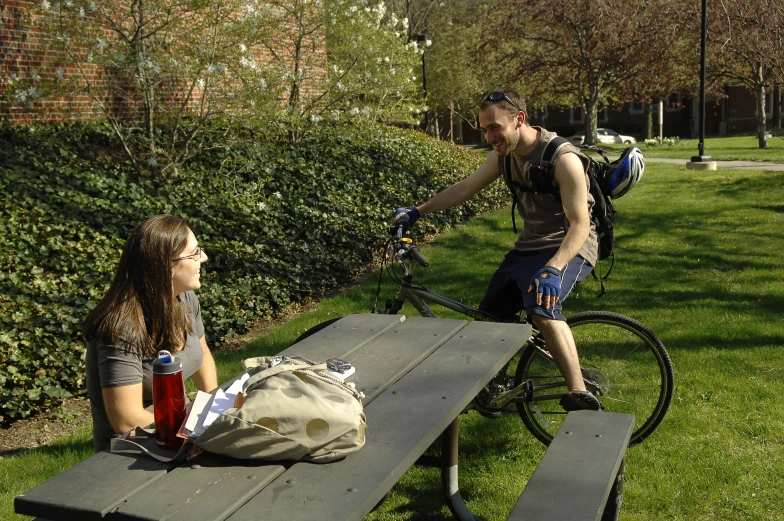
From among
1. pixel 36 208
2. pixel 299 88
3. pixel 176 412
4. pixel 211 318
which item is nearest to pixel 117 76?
pixel 299 88

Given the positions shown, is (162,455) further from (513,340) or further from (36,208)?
(36,208)

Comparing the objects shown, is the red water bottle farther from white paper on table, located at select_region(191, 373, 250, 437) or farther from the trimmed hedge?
the trimmed hedge

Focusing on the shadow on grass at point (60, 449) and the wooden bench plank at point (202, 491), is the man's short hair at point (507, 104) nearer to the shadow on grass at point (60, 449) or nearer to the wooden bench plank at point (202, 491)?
the wooden bench plank at point (202, 491)

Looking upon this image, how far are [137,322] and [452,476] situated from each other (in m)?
1.72

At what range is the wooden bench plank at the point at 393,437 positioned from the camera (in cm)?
204

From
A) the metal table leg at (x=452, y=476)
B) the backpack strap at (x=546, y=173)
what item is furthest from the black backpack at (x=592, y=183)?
the metal table leg at (x=452, y=476)

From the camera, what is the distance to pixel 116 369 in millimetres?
2676

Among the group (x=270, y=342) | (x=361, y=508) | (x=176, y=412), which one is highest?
(x=176, y=412)

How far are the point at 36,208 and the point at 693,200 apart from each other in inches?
394

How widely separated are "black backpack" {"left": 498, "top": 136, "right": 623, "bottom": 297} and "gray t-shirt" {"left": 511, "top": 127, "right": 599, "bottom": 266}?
39 millimetres

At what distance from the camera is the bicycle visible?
429 cm

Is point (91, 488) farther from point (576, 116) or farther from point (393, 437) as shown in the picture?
point (576, 116)

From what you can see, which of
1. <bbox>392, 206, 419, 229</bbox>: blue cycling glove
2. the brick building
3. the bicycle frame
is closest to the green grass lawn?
the bicycle frame

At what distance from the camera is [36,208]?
301 inches
